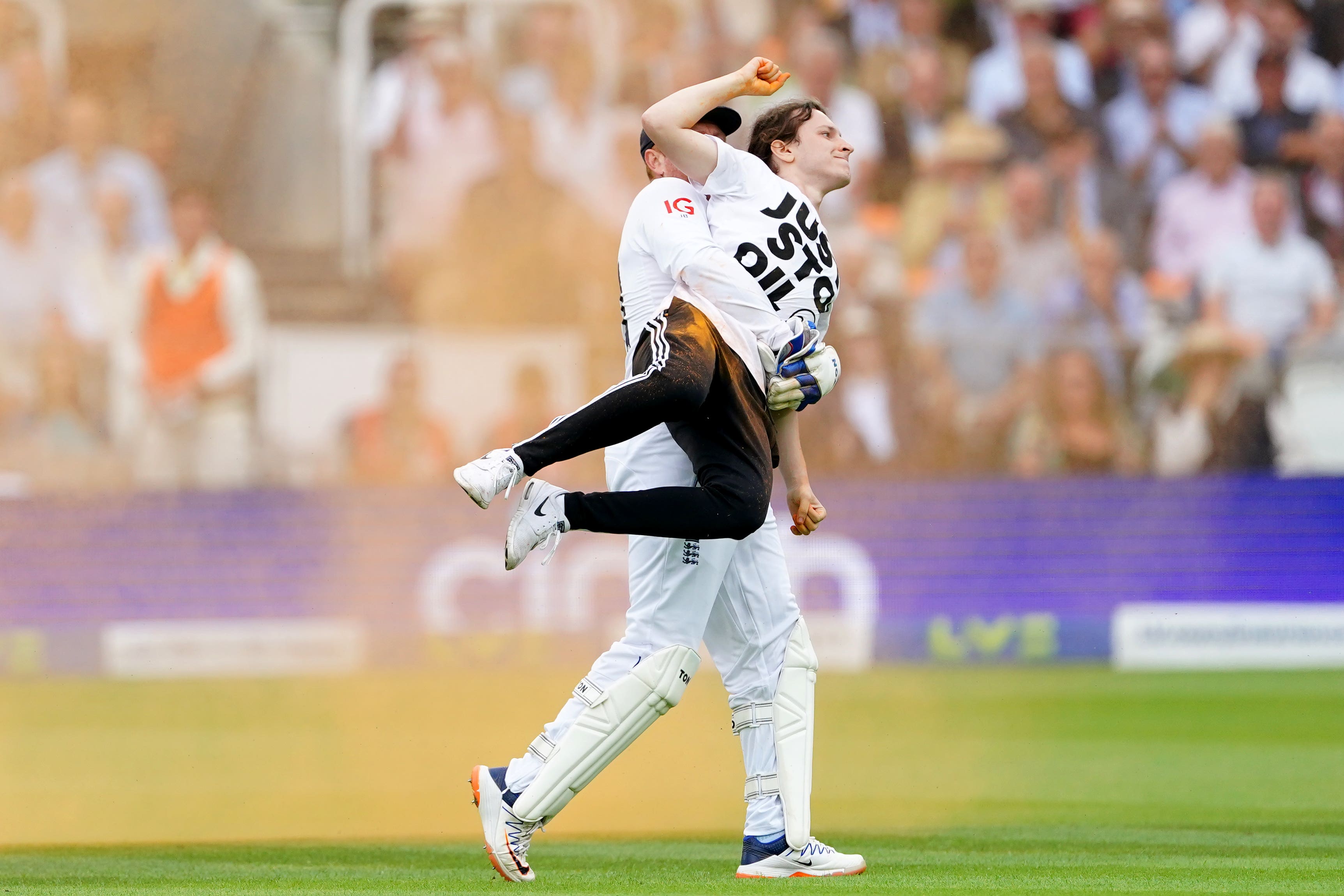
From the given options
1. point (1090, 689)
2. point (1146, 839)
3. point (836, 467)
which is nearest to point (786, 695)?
point (1146, 839)

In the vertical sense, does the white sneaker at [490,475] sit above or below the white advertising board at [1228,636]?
above

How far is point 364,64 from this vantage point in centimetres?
1364

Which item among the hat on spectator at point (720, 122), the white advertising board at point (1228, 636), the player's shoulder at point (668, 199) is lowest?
the white advertising board at point (1228, 636)

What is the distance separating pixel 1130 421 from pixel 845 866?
869cm

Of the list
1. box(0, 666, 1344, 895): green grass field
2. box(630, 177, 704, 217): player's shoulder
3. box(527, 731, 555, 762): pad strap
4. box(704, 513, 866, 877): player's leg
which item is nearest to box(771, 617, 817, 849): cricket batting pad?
box(704, 513, 866, 877): player's leg

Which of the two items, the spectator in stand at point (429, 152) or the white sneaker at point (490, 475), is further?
the spectator in stand at point (429, 152)

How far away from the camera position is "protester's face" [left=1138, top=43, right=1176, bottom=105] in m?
14.7

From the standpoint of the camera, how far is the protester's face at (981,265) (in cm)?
1359

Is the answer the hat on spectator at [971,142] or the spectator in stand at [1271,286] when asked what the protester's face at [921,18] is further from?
the spectator in stand at [1271,286]

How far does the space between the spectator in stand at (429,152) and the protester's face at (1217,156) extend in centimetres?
554

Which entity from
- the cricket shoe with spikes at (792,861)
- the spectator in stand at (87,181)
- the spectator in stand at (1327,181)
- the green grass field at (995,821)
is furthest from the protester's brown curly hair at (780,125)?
the spectator in stand at (1327,181)

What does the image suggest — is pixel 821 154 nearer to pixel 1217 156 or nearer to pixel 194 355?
pixel 194 355

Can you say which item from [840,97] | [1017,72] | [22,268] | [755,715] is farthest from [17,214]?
[755,715]

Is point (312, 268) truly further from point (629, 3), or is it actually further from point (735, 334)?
point (735, 334)
